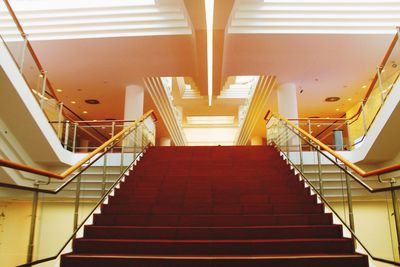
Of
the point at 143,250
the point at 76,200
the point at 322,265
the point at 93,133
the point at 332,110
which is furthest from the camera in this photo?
the point at 332,110

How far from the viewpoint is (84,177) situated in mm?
4469

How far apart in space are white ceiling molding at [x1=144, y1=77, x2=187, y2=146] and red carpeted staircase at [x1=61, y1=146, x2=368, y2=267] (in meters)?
5.92

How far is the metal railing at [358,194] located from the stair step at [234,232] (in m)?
0.31

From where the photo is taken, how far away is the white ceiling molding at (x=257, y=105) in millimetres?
12445

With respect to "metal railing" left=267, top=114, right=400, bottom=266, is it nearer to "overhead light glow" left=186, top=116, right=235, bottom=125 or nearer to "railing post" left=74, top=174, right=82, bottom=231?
"railing post" left=74, top=174, right=82, bottom=231

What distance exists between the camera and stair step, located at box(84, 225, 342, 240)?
4.13 meters

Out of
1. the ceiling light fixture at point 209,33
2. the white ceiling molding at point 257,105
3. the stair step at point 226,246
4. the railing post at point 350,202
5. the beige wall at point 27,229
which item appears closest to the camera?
the beige wall at point 27,229

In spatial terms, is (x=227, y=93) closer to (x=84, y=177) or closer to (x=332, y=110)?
(x=332, y=110)

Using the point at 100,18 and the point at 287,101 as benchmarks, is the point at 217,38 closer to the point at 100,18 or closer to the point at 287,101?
the point at 100,18

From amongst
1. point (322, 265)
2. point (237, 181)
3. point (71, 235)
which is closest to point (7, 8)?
point (71, 235)

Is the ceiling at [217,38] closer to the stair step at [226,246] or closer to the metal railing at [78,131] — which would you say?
the metal railing at [78,131]

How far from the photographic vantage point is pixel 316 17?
8.06 metres

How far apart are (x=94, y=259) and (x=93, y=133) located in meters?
7.05

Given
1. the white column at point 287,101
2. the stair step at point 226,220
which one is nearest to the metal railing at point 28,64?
the stair step at point 226,220
